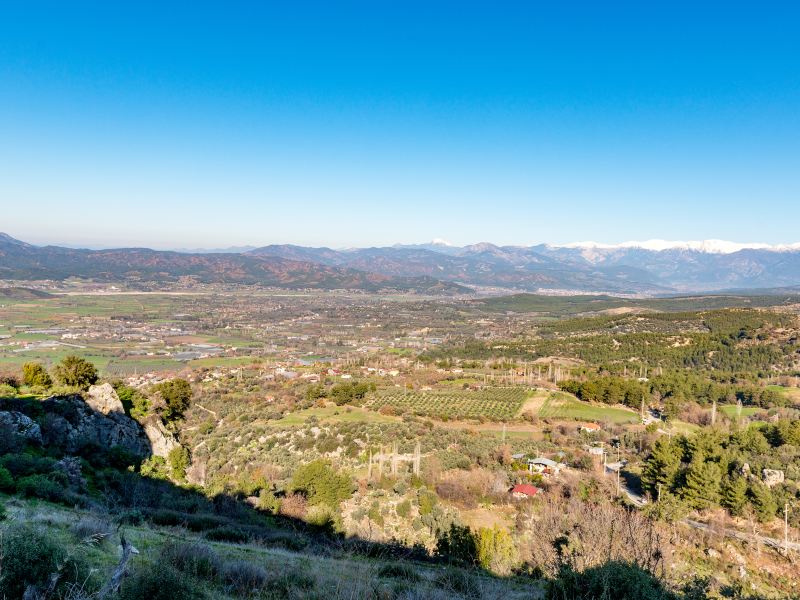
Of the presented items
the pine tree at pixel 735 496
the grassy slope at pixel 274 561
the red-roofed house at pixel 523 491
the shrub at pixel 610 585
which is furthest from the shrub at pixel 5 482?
the pine tree at pixel 735 496

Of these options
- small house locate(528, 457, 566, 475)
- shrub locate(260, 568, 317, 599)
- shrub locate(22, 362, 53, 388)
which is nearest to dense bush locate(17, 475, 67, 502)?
shrub locate(260, 568, 317, 599)

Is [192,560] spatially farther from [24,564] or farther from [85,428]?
[85,428]

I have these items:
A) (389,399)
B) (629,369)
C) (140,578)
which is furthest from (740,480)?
(629,369)

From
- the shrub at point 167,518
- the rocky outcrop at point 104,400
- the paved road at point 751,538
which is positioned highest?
the rocky outcrop at point 104,400

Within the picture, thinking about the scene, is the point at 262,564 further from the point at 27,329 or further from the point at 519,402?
the point at 27,329

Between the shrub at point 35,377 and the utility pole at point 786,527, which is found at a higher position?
the shrub at point 35,377

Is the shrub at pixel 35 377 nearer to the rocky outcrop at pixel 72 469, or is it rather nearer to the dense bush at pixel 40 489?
the rocky outcrop at pixel 72 469

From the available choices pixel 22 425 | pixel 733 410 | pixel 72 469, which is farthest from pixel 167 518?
pixel 733 410
